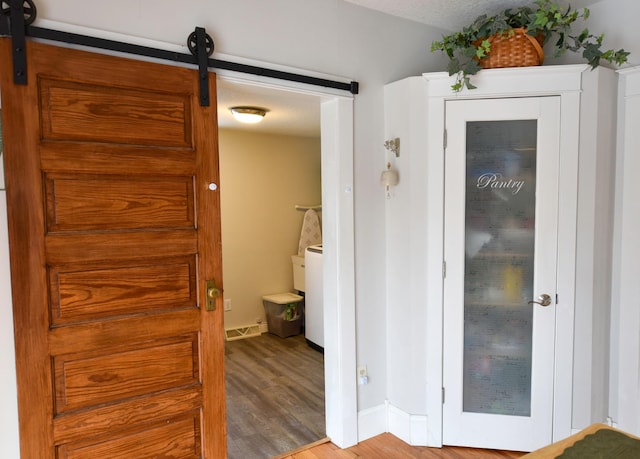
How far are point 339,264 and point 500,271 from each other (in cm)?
93

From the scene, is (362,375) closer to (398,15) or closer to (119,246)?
(119,246)

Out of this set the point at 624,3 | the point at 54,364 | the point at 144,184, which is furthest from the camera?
the point at 624,3

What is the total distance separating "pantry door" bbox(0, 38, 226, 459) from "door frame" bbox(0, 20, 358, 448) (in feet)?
2.40

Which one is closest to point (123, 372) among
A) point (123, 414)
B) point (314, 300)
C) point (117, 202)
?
point (123, 414)

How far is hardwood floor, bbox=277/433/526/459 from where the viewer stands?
8.00 ft

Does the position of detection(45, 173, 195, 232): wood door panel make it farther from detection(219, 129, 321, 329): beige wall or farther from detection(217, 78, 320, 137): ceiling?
detection(219, 129, 321, 329): beige wall

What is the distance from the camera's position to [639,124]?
7.71 ft

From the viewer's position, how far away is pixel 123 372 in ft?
6.03

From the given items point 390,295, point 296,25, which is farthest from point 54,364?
point 296,25

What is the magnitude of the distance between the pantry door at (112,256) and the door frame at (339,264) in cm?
73

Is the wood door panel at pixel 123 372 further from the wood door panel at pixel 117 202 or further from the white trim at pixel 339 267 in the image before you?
the white trim at pixel 339 267

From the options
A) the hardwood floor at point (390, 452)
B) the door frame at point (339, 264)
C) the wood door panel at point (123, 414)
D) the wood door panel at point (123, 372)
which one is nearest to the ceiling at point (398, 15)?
the door frame at point (339, 264)

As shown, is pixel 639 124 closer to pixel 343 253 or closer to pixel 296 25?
pixel 343 253

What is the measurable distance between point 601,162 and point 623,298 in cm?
80
